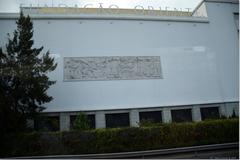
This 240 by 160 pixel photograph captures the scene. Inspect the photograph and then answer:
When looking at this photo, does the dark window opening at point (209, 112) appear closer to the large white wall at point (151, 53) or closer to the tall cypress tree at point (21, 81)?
the large white wall at point (151, 53)

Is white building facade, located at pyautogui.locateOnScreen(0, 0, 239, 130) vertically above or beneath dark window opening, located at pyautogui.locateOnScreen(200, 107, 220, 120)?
above

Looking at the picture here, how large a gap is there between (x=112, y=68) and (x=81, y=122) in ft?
9.69

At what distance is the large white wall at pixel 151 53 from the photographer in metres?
10.3


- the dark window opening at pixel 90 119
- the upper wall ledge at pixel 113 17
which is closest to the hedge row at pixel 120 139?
the dark window opening at pixel 90 119

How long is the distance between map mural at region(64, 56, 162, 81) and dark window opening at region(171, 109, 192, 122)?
1.81m

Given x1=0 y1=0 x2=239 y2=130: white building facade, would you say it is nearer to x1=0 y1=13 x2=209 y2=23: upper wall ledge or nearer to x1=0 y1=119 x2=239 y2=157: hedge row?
x1=0 y1=13 x2=209 y2=23: upper wall ledge

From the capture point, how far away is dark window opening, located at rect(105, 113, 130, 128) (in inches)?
407

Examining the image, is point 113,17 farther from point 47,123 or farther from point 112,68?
point 47,123

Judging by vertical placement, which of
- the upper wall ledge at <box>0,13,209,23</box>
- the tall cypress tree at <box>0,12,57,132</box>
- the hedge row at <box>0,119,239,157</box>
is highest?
the upper wall ledge at <box>0,13,209,23</box>

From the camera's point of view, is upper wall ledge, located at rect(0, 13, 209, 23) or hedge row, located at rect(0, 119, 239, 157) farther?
upper wall ledge, located at rect(0, 13, 209, 23)

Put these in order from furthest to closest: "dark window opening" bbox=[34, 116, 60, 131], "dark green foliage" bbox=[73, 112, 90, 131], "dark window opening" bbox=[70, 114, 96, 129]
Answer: "dark window opening" bbox=[70, 114, 96, 129], "dark window opening" bbox=[34, 116, 60, 131], "dark green foliage" bbox=[73, 112, 90, 131]

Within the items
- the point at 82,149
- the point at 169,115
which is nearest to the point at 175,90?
the point at 169,115

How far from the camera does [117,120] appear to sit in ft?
34.1

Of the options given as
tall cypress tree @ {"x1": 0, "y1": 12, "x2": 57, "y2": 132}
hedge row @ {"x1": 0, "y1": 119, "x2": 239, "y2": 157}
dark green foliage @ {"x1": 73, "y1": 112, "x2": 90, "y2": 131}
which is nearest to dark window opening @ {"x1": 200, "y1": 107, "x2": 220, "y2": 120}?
hedge row @ {"x1": 0, "y1": 119, "x2": 239, "y2": 157}
